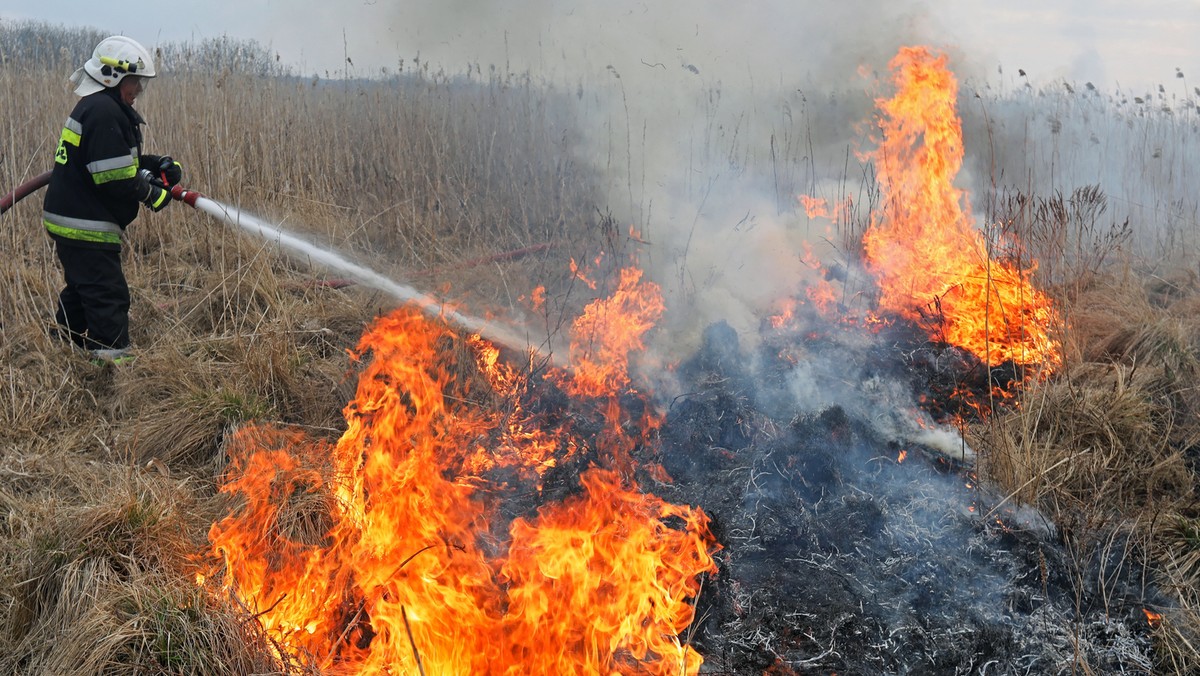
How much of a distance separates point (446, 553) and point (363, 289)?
3.56 metres

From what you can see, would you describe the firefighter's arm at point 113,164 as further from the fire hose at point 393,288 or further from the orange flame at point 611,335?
the orange flame at point 611,335

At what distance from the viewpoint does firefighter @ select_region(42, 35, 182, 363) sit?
→ 4.84m

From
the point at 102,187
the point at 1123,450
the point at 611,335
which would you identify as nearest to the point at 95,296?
the point at 102,187

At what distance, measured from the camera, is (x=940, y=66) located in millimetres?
5812

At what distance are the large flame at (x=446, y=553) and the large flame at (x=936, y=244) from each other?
247cm

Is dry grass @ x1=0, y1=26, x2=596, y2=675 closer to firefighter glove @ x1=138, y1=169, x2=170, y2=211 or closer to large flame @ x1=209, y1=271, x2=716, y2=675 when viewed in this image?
large flame @ x1=209, y1=271, x2=716, y2=675

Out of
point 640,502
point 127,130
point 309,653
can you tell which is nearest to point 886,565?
point 640,502

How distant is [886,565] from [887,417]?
4.66 feet

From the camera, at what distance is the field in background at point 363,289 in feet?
9.71

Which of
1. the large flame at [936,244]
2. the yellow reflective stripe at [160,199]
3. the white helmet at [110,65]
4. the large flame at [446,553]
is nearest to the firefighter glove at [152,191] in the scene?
the yellow reflective stripe at [160,199]

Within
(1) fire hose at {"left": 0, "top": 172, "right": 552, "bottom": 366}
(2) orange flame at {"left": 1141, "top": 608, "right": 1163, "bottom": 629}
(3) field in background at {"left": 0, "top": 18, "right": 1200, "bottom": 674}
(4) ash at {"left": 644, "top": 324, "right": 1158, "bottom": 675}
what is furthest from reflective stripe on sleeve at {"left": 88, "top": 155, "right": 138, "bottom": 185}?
(2) orange flame at {"left": 1141, "top": 608, "right": 1163, "bottom": 629}

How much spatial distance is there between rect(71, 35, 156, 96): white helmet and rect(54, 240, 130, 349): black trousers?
3.44ft

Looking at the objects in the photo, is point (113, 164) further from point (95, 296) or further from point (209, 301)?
point (209, 301)

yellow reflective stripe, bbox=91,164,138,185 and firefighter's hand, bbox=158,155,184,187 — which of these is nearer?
yellow reflective stripe, bbox=91,164,138,185
